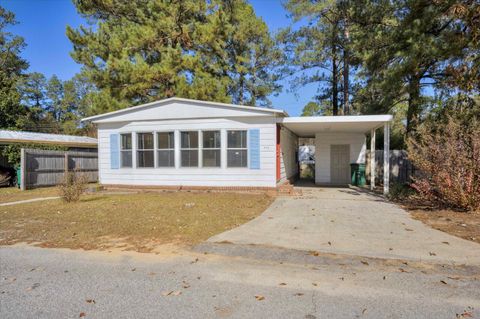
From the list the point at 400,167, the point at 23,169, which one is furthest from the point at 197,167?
the point at 400,167

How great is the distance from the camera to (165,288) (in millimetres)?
3648

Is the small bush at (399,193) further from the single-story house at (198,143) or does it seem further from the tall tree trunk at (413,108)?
the tall tree trunk at (413,108)

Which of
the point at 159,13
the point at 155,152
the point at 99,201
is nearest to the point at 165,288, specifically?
the point at 99,201

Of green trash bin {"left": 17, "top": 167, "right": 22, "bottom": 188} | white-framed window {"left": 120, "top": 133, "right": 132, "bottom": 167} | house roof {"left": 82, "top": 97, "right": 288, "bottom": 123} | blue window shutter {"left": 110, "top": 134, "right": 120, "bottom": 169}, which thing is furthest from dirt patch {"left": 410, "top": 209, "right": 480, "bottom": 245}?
green trash bin {"left": 17, "top": 167, "right": 22, "bottom": 188}

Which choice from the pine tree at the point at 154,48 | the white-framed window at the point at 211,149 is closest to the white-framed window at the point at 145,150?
the white-framed window at the point at 211,149

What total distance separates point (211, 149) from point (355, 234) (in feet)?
23.7

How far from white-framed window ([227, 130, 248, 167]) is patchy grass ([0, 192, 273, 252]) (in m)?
1.45

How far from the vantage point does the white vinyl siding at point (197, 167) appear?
11.5m

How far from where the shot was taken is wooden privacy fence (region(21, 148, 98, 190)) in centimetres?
1459

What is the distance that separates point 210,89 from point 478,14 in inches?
496

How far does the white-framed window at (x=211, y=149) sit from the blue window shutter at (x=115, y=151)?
3.86 metres

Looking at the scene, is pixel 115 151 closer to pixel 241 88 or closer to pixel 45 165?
pixel 45 165

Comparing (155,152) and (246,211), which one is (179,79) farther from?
(246,211)

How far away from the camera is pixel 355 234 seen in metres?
5.93
